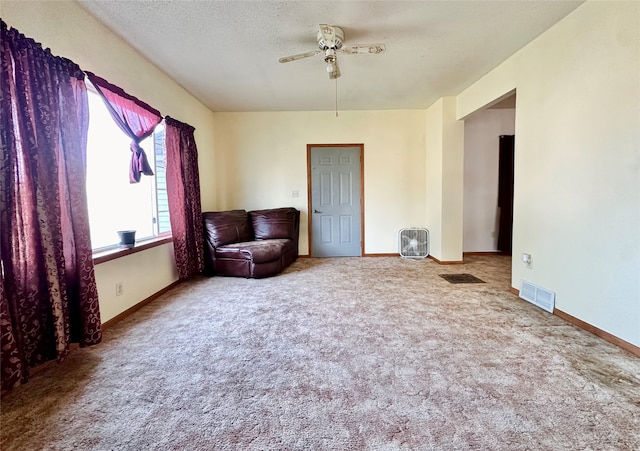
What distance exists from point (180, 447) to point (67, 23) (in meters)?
2.80

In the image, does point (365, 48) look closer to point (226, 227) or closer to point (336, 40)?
point (336, 40)

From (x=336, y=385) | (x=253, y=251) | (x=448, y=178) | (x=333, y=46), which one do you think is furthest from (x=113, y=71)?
(x=448, y=178)

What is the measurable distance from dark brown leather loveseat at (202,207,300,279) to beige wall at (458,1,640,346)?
114 inches

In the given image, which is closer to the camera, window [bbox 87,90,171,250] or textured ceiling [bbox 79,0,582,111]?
textured ceiling [bbox 79,0,582,111]

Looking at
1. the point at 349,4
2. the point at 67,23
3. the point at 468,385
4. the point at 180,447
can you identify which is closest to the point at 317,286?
the point at 468,385

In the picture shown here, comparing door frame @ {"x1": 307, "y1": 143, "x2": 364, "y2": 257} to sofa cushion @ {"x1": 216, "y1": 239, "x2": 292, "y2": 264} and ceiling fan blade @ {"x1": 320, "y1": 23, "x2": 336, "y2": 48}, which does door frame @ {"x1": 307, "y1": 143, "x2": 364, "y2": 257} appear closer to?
sofa cushion @ {"x1": 216, "y1": 239, "x2": 292, "y2": 264}

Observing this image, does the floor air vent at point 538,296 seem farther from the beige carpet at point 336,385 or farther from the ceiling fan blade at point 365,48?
the ceiling fan blade at point 365,48

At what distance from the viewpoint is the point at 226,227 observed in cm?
403

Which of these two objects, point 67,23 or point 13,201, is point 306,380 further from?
point 67,23

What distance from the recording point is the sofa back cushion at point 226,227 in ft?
12.7

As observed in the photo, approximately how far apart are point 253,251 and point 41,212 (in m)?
2.18

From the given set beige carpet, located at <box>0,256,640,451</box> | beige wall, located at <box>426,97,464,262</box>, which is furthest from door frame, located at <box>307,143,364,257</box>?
beige carpet, located at <box>0,256,640,451</box>

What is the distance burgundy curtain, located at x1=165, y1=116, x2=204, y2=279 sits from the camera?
334cm

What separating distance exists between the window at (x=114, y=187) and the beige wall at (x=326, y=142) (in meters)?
1.61
